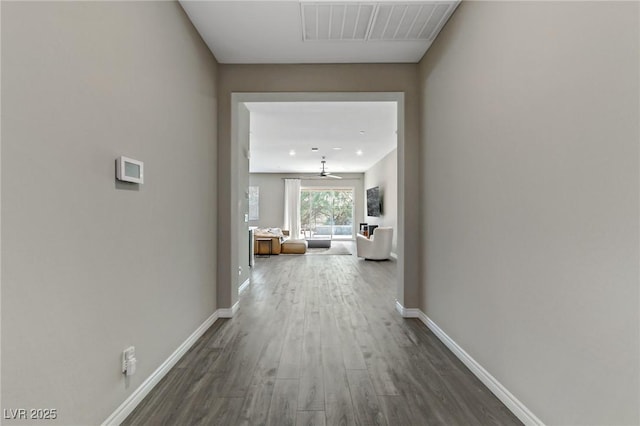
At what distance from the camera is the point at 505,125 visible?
1774mm

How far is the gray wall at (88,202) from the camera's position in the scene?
1.07m

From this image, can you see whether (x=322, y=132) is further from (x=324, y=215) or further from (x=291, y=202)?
(x=324, y=215)

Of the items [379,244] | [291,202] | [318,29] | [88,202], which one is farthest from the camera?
[291,202]

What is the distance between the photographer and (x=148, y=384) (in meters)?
→ 1.86

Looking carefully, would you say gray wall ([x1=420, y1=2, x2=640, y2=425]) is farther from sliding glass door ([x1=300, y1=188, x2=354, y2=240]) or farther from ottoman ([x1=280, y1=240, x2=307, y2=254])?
sliding glass door ([x1=300, y1=188, x2=354, y2=240])

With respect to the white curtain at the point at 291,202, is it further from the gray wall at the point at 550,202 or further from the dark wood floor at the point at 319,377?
the gray wall at the point at 550,202

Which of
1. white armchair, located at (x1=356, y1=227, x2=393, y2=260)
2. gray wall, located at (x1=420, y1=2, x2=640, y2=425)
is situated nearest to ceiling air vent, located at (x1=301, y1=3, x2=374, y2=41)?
gray wall, located at (x1=420, y1=2, x2=640, y2=425)

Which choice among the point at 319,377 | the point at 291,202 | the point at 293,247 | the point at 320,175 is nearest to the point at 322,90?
the point at 319,377

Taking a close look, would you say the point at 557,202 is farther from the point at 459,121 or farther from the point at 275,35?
the point at 275,35

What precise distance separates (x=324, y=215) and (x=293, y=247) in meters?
4.00

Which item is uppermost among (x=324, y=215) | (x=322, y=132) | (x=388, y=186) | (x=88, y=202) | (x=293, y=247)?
(x=322, y=132)

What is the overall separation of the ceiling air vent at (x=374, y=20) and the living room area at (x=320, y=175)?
134 centimetres

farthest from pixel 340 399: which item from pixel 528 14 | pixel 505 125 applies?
pixel 528 14

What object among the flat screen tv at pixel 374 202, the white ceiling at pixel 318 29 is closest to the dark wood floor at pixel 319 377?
the white ceiling at pixel 318 29
